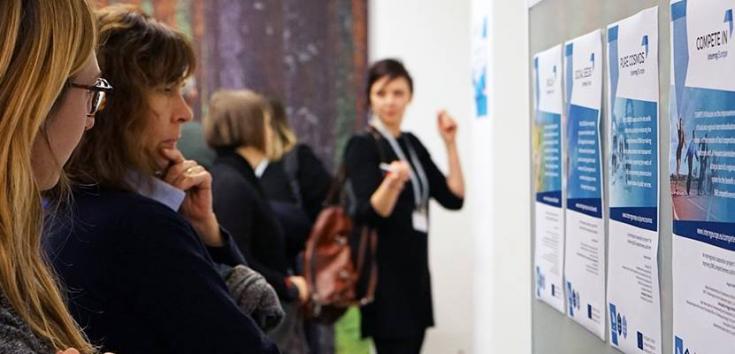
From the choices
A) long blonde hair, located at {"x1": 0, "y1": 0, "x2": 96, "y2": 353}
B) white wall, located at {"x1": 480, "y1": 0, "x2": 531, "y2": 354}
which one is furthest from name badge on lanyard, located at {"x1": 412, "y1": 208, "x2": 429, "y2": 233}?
long blonde hair, located at {"x1": 0, "y1": 0, "x2": 96, "y2": 353}

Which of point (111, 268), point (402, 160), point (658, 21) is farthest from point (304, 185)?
point (658, 21)

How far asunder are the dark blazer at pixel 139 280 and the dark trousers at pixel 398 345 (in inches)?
93.6

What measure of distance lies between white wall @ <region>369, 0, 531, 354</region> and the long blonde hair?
1.41 metres

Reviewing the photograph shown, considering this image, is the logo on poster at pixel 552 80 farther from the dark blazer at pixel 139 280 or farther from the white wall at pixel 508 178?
the dark blazer at pixel 139 280

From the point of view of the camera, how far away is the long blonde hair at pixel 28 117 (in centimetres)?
125

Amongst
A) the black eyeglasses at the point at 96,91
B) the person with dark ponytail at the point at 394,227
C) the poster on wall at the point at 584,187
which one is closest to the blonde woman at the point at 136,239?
the black eyeglasses at the point at 96,91

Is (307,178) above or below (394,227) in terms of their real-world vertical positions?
above

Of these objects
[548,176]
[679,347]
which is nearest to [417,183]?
[548,176]

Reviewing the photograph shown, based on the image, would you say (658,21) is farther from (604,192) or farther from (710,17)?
(604,192)

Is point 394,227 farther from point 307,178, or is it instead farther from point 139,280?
point 139,280

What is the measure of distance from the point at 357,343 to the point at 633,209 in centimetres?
409

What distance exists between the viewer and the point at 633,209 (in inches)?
66.8

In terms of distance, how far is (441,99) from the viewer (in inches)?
209

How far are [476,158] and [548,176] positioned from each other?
3.87 feet
